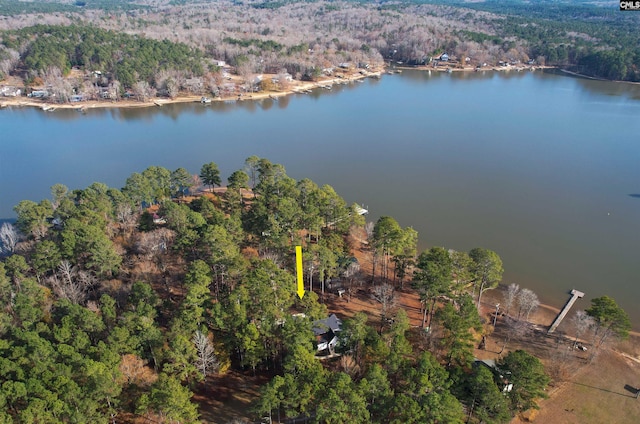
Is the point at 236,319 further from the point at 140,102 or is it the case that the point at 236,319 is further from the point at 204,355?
the point at 140,102

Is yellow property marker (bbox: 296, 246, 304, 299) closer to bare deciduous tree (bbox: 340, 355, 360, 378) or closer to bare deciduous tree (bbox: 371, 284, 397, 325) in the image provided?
bare deciduous tree (bbox: 371, 284, 397, 325)

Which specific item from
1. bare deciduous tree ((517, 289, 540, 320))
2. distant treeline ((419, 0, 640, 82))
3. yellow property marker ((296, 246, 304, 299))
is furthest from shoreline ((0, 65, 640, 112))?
bare deciduous tree ((517, 289, 540, 320))

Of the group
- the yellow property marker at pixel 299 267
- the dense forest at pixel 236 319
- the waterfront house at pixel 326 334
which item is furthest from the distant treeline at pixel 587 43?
the waterfront house at pixel 326 334

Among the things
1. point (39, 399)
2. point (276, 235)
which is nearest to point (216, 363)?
point (39, 399)

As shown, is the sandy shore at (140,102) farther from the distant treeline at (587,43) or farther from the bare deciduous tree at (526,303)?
the bare deciduous tree at (526,303)

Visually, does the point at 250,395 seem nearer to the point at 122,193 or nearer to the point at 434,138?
the point at 122,193

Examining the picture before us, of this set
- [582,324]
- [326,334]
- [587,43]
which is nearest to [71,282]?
[326,334]
